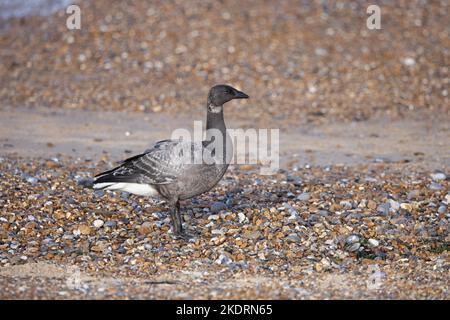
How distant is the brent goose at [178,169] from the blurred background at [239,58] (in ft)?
29.1

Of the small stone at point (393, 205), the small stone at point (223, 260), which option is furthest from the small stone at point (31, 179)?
the small stone at point (393, 205)

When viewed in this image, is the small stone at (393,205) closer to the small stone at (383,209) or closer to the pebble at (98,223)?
the small stone at (383,209)

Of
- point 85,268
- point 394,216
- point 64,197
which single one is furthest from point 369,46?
point 85,268

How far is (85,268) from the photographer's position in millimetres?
9672

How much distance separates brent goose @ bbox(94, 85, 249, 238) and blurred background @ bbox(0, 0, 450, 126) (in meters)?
8.88

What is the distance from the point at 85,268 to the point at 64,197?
8.84 feet

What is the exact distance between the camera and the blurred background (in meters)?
20.9

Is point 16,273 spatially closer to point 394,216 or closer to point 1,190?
point 1,190

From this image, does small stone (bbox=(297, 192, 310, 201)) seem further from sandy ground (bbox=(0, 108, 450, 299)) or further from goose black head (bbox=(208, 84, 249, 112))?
sandy ground (bbox=(0, 108, 450, 299))

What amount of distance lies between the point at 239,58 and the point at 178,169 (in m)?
13.5

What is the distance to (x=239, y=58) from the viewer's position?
23.4m

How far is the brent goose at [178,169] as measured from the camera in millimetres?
10383

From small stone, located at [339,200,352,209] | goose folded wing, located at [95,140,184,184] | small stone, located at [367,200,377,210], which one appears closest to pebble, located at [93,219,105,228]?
goose folded wing, located at [95,140,184,184]
